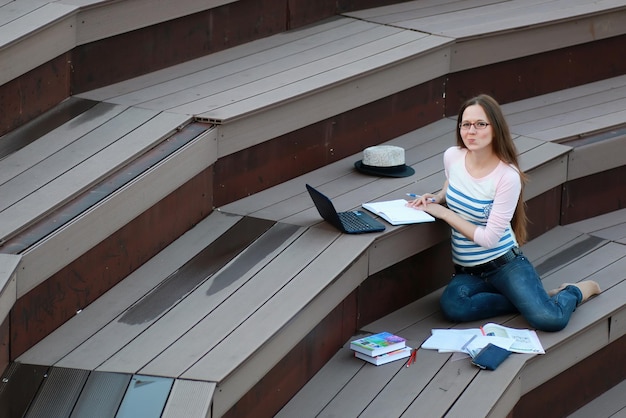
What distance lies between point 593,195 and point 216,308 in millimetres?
2040

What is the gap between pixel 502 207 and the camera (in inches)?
146

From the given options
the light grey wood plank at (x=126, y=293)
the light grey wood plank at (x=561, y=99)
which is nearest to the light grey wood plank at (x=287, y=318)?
the light grey wood plank at (x=126, y=293)

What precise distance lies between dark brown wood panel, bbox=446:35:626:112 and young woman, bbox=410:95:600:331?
3.65 feet

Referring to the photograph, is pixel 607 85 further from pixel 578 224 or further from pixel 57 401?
pixel 57 401

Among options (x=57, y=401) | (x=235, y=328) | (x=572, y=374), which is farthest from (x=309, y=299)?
(x=572, y=374)

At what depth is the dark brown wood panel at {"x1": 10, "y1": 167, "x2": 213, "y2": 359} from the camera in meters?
3.19

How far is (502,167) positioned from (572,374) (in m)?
0.79

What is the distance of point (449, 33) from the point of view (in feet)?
16.1

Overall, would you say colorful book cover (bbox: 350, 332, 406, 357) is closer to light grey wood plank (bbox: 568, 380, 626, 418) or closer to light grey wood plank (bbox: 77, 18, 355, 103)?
light grey wood plank (bbox: 568, 380, 626, 418)

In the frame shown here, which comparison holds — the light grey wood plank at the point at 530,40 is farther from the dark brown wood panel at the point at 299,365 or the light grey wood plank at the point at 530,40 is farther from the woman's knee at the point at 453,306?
the dark brown wood panel at the point at 299,365

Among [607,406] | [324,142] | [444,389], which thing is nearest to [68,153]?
[324,142]

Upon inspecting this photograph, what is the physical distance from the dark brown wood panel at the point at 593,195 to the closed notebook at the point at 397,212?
997mm

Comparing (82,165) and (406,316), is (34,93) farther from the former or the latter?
(406,316)

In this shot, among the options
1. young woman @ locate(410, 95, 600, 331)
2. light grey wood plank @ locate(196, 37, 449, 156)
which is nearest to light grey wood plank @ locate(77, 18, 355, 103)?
light grey wood plank @ locate(196, 37, 449, 156)
